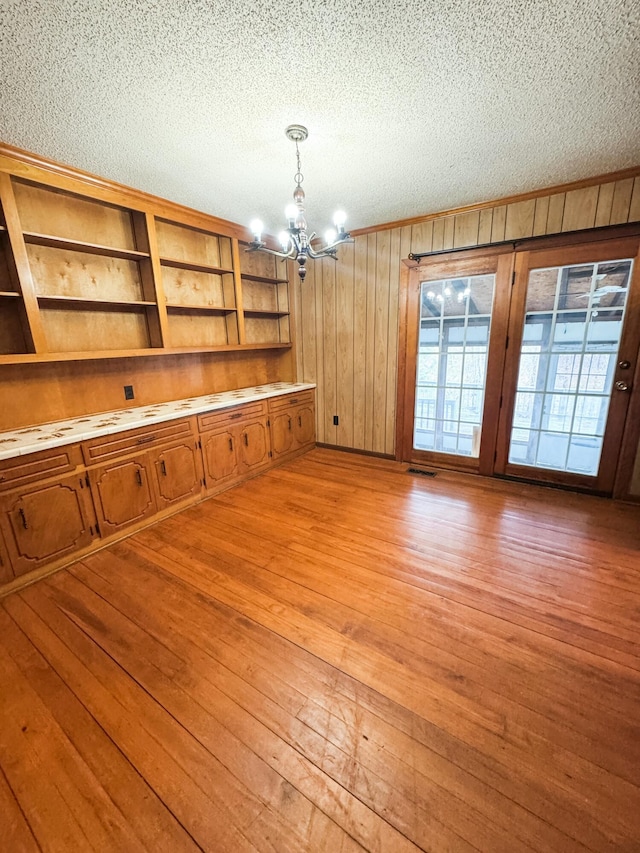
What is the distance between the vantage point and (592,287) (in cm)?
283

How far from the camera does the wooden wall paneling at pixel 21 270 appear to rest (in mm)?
2104

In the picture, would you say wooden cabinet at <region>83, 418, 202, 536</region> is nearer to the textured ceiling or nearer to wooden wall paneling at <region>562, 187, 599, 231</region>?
the textured ceiling

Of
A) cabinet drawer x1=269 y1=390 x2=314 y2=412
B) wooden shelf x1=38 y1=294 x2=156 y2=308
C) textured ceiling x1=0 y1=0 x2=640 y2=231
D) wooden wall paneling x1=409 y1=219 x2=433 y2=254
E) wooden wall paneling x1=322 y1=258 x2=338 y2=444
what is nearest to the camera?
textured ceiling x1=0 y1=0 x2=640 y2=231

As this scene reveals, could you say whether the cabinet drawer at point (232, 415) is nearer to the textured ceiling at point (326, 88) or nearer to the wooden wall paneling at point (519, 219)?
the textured ceiling at point (326, 88)

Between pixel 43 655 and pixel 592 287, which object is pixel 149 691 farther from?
pixel 592 287

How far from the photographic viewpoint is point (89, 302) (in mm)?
2572

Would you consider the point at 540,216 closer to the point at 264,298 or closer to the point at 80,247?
the point at 264,298

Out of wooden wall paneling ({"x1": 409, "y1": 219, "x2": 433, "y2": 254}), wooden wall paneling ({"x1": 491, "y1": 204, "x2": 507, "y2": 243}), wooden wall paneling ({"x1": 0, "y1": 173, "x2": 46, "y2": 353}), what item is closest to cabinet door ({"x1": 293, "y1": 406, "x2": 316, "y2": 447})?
wooden wall paneling ({"x1": 409, "y1": 219, "x2": 433, "y2": 254})

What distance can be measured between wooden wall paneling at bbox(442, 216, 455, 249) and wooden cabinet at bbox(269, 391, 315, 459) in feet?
7.11

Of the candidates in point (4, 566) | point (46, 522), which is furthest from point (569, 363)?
point (4, 566)

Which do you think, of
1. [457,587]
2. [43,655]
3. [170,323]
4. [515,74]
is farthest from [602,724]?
[170,323]

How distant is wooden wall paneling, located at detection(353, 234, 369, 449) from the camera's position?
12.4ft

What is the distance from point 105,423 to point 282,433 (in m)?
1.86

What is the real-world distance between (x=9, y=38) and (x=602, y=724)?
351cm
